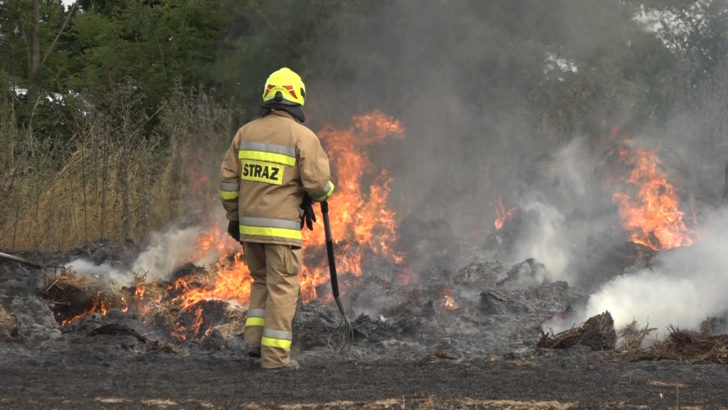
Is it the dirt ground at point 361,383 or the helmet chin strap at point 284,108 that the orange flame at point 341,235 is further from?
the helmet chin strap at point 284,108

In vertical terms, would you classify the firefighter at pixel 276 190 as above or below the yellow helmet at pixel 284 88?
below

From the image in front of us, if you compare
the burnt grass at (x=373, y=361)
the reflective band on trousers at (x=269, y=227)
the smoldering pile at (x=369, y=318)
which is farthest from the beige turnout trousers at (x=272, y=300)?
the smoldering pile at (x=369, y=318)

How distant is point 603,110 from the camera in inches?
587

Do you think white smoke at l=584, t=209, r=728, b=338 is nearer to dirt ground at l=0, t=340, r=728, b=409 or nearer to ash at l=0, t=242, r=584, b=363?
ash at l=0, t=242, r=584, b=363

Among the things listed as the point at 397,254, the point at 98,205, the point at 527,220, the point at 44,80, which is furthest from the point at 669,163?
the point at 44,80

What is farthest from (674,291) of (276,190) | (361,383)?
(276,190)

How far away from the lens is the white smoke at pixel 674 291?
327 inches

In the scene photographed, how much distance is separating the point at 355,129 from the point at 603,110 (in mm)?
5089

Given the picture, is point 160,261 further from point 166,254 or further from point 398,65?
point 398,65

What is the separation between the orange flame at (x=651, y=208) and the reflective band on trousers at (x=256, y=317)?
18.1ft


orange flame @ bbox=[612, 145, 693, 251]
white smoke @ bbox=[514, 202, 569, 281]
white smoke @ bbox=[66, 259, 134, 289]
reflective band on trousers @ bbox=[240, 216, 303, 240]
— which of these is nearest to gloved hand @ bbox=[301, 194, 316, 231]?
reflective band on trousers @ bbox=[240, 216, 303, 240]

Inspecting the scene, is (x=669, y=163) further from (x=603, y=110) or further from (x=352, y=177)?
(x=352, y=177)

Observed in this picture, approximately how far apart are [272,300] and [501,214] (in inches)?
241

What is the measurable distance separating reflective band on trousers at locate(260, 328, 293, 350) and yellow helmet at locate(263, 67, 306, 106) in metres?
1.74
